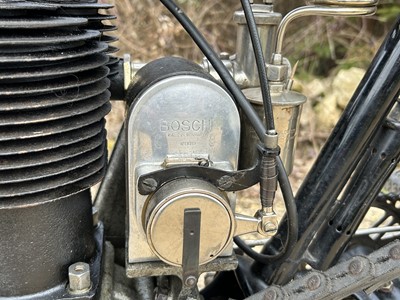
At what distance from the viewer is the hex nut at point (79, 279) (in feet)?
2.56

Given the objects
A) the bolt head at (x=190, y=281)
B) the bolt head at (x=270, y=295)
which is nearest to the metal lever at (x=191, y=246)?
the bolt head at (x=190, y=281)

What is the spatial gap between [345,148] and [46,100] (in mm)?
564

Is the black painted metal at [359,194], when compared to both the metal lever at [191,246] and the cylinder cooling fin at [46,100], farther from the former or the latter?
the cylinder cooling fin at [46,100]

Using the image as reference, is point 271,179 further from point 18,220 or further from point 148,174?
point 18,220

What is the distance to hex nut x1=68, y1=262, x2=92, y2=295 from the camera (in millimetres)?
781

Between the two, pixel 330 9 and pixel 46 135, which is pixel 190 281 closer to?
pixel 46 135

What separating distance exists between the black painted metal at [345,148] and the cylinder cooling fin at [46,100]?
1.51 ft

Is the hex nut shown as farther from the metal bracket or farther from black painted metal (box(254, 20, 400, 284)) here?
black painted metal (box(254, 20, 400, 284))

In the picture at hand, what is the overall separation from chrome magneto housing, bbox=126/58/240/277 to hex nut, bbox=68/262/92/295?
0.36 feet

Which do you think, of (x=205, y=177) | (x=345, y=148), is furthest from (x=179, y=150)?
(x=345, y=148)

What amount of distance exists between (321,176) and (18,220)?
1.85 ft

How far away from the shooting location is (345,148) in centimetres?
95

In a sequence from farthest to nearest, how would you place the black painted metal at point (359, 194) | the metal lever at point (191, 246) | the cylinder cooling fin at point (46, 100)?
the black painted metal at point (359, 194), the metal lever at point (191, 246), the cylinder cooling fin at point (46, 100)

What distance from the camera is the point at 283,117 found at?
2.75 ft
